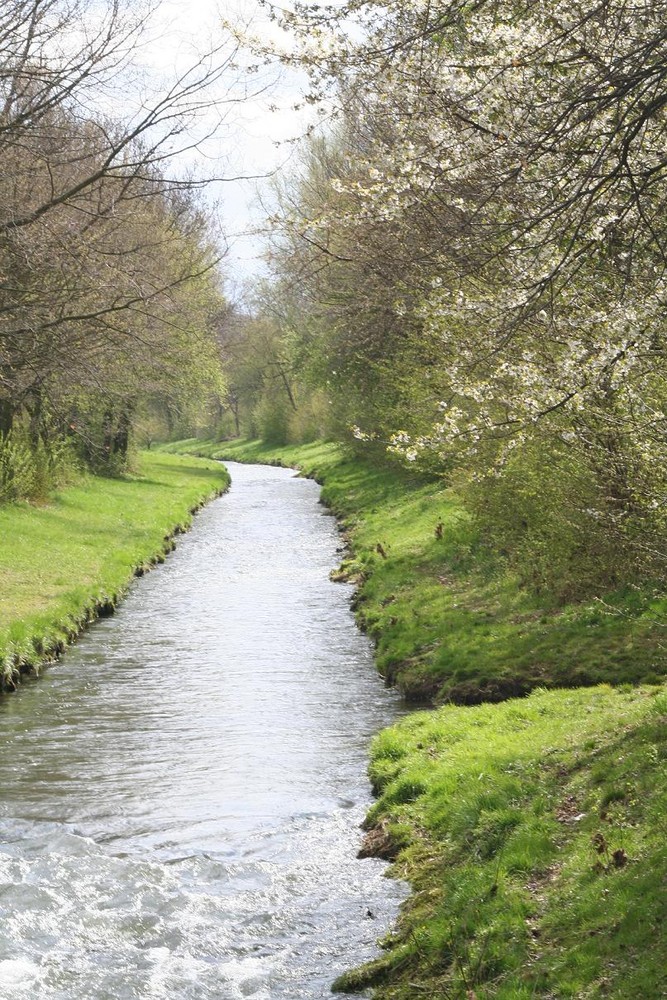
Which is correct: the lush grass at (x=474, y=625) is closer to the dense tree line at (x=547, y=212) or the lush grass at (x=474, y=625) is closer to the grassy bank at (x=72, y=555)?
the dense tree line at (x=547, y=212)

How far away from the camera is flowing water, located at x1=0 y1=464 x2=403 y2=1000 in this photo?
8.20 meters

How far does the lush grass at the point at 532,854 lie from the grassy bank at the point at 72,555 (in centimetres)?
732

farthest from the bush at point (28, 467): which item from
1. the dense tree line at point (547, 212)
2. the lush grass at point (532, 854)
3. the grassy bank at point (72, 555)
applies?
the lush grass at point (532, 854)

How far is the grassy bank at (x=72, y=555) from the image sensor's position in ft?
57.2

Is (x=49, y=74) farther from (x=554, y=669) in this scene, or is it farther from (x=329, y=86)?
(x=554, y=669)

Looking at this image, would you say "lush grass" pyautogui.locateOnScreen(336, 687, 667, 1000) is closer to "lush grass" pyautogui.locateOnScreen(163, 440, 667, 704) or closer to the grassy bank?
"lush grass" pyautogui.locateOnScreen(163, 440, 667, 704)

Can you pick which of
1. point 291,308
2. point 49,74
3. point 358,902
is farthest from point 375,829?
point 291,308

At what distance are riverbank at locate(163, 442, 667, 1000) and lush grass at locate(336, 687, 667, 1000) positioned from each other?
0.05 feet

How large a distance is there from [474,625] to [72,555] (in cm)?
1036

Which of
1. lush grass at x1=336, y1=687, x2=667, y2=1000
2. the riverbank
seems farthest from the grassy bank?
lush grass at x1=336, y1=687, x2=667, y2=1000

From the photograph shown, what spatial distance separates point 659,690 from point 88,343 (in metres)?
11.0

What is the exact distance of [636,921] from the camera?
6.83 m

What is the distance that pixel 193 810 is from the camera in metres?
11.3

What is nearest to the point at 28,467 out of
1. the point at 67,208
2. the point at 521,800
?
the point at 67,208
